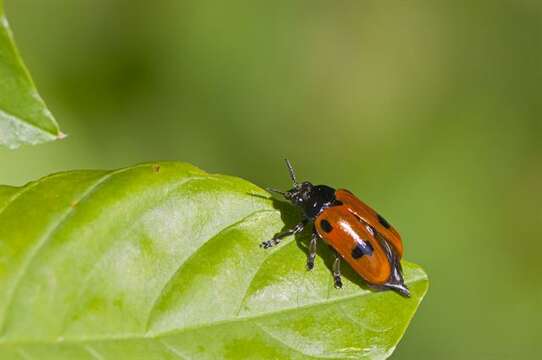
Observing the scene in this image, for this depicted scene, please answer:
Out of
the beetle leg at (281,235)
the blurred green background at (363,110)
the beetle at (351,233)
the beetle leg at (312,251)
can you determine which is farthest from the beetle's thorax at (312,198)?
the blurred green background at (363,110)

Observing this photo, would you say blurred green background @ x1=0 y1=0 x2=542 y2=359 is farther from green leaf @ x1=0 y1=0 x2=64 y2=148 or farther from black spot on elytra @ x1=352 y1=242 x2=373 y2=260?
green leaf @ x1=0 y1=0 x2=64 y2=148

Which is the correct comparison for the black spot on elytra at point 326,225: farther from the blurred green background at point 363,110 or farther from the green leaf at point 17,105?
the blurred green background at point 363,110

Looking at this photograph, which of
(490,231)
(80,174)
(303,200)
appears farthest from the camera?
(490,231)

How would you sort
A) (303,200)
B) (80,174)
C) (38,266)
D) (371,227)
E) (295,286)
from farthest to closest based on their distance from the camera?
(303,200) < (371,227) < (295,286) < (80,174) < (38,266)

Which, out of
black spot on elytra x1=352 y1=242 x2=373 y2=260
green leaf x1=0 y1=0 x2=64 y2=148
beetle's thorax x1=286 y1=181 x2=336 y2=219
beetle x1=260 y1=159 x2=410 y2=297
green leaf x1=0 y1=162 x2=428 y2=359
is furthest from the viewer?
beetle's thorax x1=286 y1=181 x2=336 y2=219

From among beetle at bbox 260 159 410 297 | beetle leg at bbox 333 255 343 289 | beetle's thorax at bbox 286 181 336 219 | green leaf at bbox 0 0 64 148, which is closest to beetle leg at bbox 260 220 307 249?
beetle at bbox 260 159 410 297

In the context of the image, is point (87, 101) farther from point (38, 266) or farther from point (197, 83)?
point (38, 266)

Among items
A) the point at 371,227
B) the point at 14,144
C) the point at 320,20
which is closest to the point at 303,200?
the point at 371,227

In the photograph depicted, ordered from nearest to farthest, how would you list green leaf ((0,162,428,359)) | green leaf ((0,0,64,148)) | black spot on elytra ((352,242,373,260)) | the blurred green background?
1. green leaf ((0,0,64,148))
2. green leaf ((0,162,428,359))
3. black spot on elytra ((352,242,373,260))
4. the blurred green background

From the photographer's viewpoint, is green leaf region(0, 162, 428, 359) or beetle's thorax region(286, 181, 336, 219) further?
beetle's thorax region(286, 181, 336, 219)
